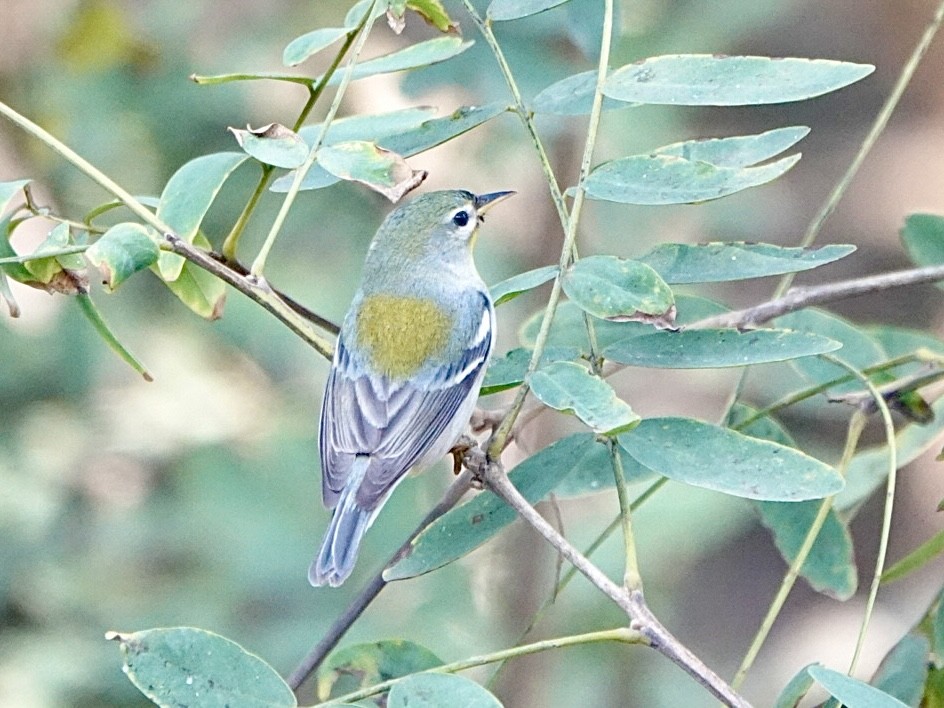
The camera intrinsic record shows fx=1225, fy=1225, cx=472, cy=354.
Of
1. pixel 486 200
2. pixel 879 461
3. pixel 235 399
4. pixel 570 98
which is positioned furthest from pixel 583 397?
pixel 235 399

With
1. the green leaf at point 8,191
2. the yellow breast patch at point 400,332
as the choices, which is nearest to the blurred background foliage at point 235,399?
the yellow breast patch at point 400,332

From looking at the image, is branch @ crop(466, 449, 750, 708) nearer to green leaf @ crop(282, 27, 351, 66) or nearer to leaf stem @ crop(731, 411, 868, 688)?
leaf stem @ crop(731, 411, 868, 688)

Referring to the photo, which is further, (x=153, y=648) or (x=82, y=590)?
(x=82, y=590)

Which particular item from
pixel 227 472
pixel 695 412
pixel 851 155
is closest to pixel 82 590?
pixel 227 472

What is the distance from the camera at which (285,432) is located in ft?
12.3

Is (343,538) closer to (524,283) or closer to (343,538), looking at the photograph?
(343,538)

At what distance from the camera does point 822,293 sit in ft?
6.27

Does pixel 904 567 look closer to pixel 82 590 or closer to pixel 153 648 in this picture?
pixel 153 648

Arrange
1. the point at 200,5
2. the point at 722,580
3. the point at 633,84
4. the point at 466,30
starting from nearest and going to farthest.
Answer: the point at 633,84
the point at 466,30
the point at 200,5
the point at 722,580

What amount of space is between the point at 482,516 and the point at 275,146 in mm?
593

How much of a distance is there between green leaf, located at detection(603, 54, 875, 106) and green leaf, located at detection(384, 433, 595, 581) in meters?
0.49

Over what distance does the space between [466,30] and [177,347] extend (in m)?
1.51

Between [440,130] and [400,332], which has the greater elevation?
[440,130]

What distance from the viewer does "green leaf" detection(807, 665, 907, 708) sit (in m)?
1.31
